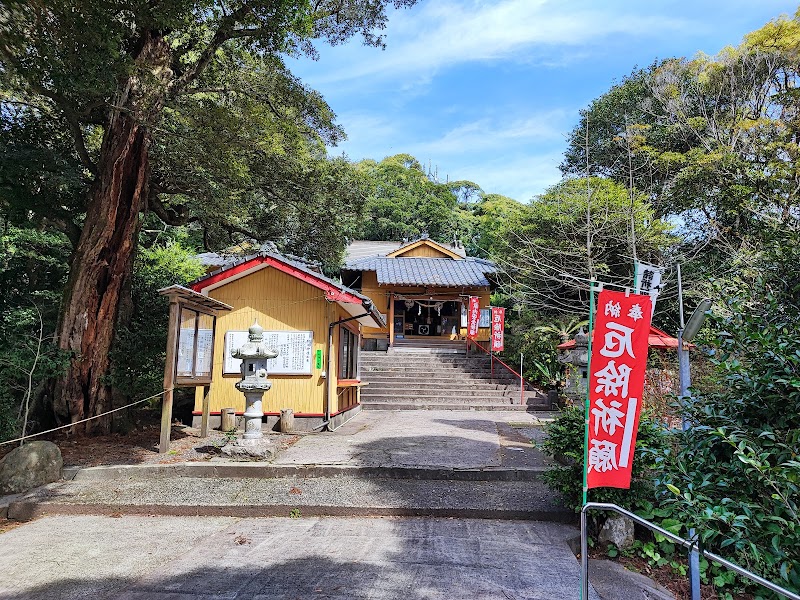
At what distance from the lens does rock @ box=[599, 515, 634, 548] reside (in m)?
4.51

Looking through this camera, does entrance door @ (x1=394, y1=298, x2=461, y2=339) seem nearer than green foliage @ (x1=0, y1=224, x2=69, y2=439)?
No

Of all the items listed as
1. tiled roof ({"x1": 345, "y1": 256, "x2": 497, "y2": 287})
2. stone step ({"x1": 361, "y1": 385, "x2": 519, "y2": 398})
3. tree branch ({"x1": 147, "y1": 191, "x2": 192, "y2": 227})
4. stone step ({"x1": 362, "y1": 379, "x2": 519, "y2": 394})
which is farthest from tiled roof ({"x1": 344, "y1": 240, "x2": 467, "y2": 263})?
tree branch ({"x1": 147, "y1": 191, "x2": 192, "y2": 227})

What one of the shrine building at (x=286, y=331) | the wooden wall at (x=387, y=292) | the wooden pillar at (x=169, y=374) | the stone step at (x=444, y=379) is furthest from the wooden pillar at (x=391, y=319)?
the wooden pillar at (x=169, y=374)

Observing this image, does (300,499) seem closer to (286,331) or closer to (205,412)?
(205,412)

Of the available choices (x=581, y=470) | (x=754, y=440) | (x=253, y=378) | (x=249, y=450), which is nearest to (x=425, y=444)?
(x=249, y=450)

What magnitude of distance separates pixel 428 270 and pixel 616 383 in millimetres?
20438

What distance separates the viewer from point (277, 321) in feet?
33.8

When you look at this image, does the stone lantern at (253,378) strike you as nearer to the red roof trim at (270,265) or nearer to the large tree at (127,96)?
the red roof trim at (270,265)

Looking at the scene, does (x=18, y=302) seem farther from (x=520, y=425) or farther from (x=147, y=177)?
(x=520, y=425)

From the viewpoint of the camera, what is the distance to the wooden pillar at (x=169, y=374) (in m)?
7.35

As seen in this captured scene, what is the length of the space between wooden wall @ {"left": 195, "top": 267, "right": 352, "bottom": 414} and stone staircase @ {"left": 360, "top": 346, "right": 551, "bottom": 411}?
514 cm

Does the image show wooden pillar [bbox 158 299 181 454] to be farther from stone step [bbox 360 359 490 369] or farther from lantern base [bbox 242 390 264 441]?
stone step [bbox 360 359 490 369]

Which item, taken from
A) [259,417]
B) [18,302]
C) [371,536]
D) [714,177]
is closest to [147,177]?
[259,417]

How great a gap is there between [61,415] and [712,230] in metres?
17.9
